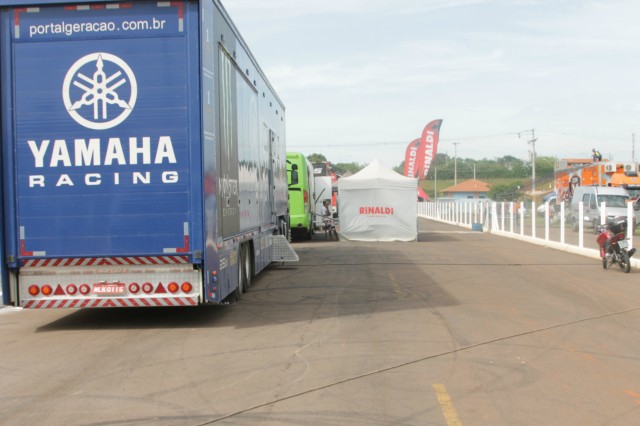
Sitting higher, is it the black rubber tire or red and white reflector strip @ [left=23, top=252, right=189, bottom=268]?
red and white reflector strip @ [left=23, top=252, right=189, bottom=268]

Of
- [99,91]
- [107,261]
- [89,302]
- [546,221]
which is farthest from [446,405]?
[546,221]

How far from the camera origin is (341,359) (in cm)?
724

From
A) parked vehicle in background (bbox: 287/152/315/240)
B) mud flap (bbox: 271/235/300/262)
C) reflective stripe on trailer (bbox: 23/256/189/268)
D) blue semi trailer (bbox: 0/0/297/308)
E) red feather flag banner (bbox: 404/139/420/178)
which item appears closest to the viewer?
blue semi trailer (bbox: 0/0/297/308)

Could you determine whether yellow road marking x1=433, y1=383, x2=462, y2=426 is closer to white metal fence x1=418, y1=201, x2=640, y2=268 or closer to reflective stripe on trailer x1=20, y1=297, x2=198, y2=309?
reflective stripe on trailer x1=20, y1=297, x2=198, y2=309

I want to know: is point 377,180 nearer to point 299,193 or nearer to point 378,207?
point 378,207

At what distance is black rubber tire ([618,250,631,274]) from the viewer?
51.5ft

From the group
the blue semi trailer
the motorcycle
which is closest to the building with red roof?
the motorcycle

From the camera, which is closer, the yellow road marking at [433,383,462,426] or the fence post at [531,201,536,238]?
the yellow road marking at [433,383,462,426]

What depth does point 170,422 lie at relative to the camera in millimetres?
5242

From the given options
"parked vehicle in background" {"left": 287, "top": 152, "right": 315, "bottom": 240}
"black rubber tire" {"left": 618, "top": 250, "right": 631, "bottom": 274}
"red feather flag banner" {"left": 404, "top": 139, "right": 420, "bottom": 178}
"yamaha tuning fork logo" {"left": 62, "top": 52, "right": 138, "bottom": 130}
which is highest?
"red feather flag banner" {"left": 404, "top": 139, "right": 420, "bottom": 178}

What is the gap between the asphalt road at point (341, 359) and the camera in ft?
18.1

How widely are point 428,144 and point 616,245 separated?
30970 millimetres

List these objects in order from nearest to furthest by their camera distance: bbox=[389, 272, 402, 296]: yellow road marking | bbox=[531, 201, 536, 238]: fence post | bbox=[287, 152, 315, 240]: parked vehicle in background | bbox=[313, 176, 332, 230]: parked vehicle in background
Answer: bbox=[389, 272, 402, 296]: yellow road marking → bbox=[287, 152, 315, 240]: parked vehicle in background → bbox=[531, 201, 536, 238]: fence post → bbox=[313, 176, 332, 230]: parked vehicle in background

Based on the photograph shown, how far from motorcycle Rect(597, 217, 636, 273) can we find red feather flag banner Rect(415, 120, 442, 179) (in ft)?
97.8
